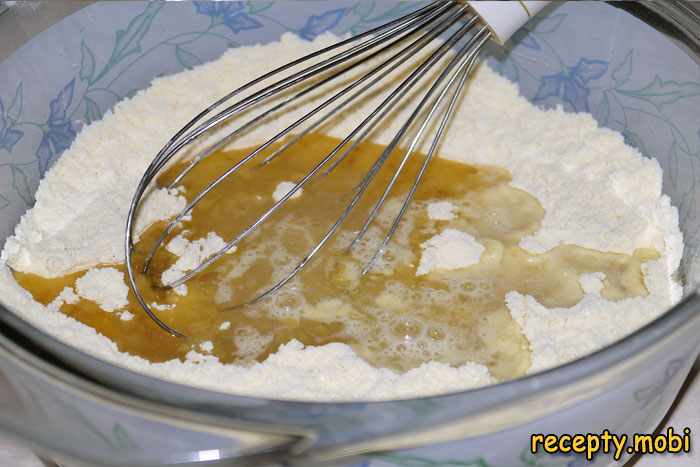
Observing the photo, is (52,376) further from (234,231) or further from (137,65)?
(137,65)

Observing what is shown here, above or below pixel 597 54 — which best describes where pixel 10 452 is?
below

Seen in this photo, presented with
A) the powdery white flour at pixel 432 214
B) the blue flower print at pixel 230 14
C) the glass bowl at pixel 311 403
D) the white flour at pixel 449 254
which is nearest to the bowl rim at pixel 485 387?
the glass bowl at pixel 311 403

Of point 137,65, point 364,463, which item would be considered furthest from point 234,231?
point 364,463

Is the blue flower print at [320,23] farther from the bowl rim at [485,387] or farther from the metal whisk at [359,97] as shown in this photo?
the bowl rim at [485,387]

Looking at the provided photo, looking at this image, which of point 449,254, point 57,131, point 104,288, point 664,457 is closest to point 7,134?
point 57,131

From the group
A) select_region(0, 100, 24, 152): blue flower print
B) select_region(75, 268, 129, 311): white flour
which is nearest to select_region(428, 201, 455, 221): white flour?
select_region(75, 268, 129, 311): white flour

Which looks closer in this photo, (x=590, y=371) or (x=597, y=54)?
(x=590, y=371)

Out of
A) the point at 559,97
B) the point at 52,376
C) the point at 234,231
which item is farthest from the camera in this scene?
the point at 559,97
